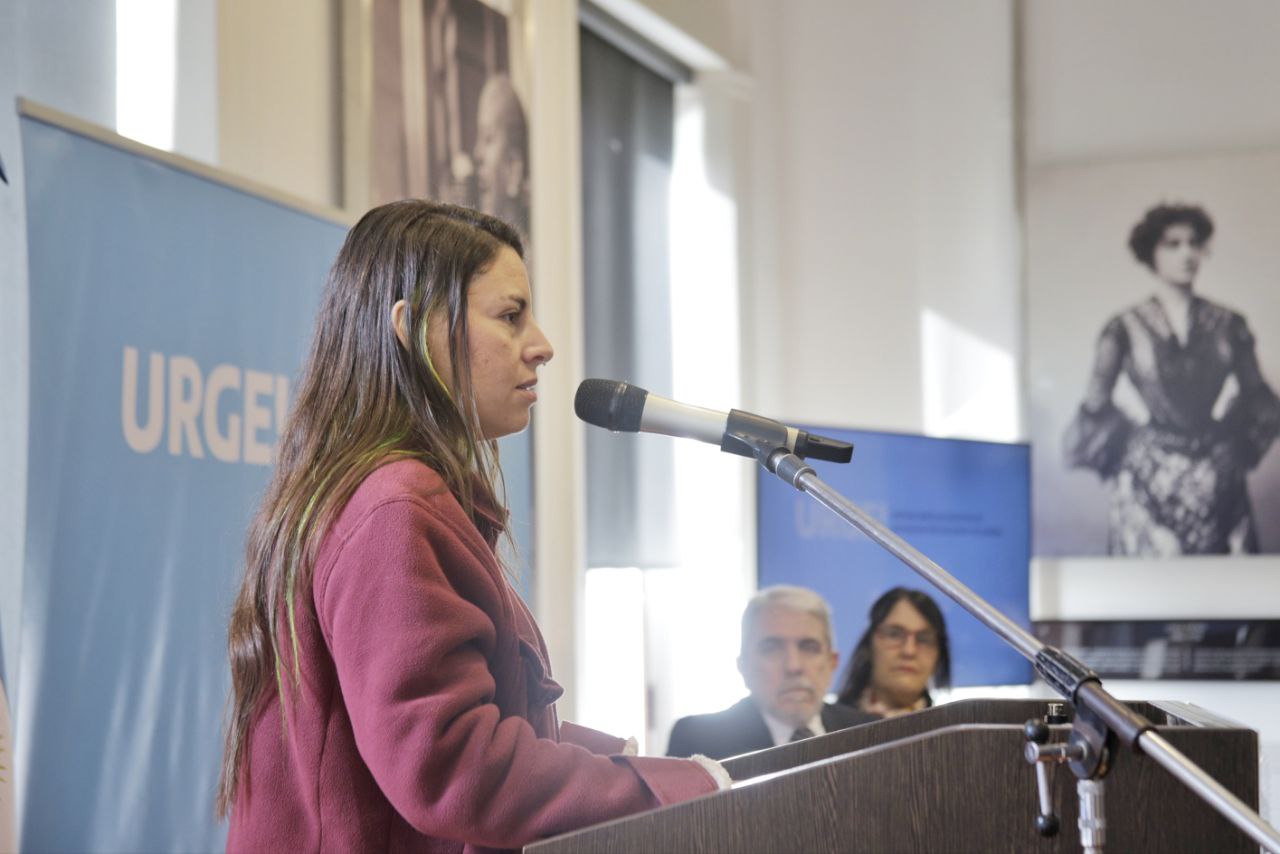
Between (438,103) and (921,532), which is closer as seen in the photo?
Result: (438,103)

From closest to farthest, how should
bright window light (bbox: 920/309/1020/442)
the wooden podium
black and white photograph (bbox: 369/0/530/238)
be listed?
the wooden podium
black and white photograph (bbox: 369/0/530/238)
bright window light (bbox: 920/309/1020/442)

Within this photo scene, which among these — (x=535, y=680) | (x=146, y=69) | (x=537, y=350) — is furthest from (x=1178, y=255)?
(x=535, y=680)

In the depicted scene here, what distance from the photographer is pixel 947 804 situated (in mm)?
1161

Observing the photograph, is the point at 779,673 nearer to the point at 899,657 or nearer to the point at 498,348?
the point at 899,657

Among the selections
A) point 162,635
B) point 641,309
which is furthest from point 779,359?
point 162,635

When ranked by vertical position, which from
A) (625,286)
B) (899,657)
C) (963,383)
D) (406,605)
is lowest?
(899,657)

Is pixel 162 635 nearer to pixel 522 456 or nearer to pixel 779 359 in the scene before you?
pixel 522 456

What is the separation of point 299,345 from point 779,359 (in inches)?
123

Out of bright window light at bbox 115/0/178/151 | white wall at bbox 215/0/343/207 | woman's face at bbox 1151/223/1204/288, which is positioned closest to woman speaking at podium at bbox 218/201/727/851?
bright window light at bbox 115/0/178/151

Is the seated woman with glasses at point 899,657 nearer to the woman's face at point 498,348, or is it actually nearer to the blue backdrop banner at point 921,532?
the blue backdrop banner at point 921,532

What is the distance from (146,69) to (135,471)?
902mm

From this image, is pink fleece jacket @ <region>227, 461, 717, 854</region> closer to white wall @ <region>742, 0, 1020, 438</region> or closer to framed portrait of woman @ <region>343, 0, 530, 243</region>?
framed portrait of woman @ <region>343, 0, 530, 243</region>

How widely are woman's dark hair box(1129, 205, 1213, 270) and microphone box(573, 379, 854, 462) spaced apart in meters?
4.30

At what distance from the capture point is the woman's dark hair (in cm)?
540
